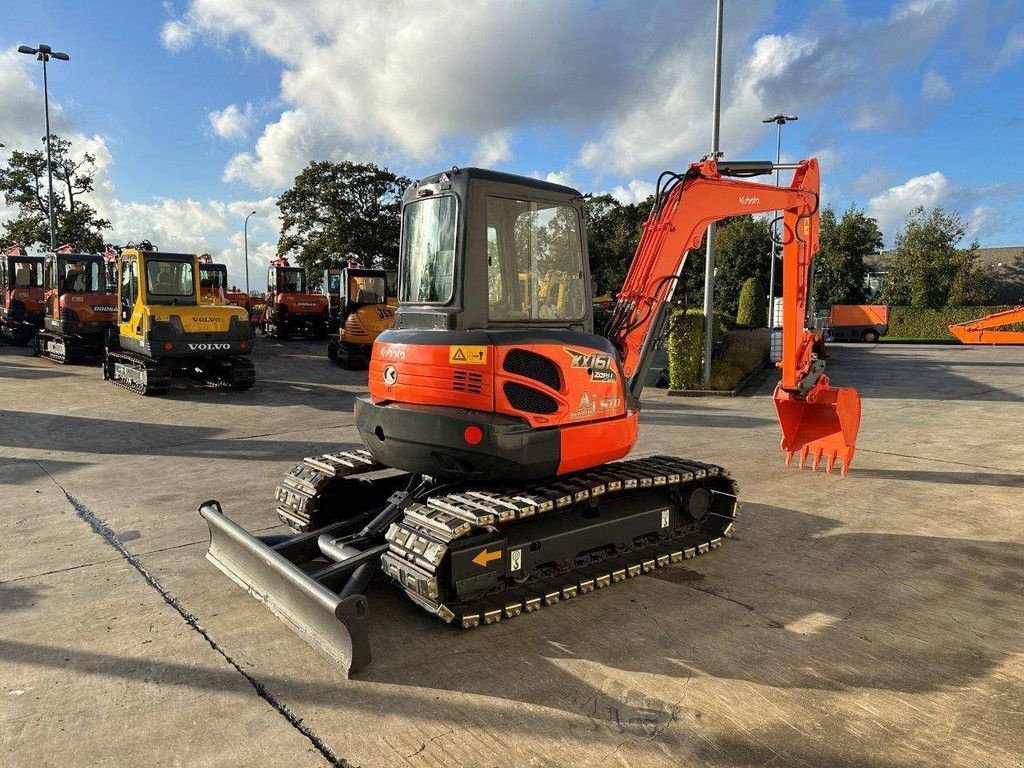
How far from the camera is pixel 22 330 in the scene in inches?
886

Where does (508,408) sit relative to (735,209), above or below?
below

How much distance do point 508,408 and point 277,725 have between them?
226 centimetres

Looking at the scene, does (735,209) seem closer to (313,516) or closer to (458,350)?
(458,350)

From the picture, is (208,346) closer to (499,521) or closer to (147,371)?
(147,371)

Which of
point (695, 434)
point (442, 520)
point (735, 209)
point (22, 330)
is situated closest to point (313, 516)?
point (442, 520)

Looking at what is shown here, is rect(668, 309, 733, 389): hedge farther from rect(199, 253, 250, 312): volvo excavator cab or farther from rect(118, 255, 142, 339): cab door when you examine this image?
rect(199, 253, 250, 312): volvo excavator cab

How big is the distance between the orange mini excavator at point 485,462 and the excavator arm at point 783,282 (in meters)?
0.64

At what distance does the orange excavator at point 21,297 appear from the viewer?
888 inches

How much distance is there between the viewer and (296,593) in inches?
169

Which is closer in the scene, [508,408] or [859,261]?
[508,408]

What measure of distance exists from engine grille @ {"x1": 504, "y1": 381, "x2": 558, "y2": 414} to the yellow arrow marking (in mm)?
948

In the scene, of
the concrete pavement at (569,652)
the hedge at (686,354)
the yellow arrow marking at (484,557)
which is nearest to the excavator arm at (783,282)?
the concrete pavement at (569,652)

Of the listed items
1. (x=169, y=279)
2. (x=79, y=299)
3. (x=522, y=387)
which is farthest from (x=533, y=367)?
(x=79, y=299)

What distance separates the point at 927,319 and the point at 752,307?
11.9 m
